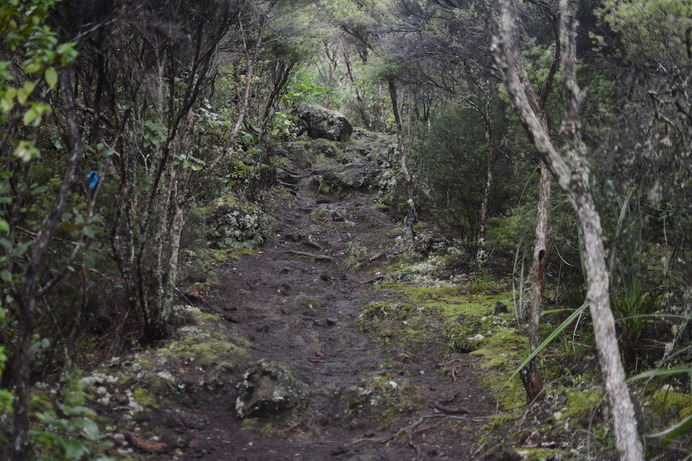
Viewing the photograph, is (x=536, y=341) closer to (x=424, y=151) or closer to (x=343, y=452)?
(x=343, y=452)

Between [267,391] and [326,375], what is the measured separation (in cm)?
127

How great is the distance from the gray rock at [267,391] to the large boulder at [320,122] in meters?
18.7

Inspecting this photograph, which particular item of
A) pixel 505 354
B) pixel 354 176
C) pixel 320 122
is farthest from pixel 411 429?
pixel 320 122

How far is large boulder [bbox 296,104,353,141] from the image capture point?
77.4 feet

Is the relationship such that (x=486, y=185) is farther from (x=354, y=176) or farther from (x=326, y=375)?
(x=354, y=176)

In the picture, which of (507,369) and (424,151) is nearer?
(507,369)

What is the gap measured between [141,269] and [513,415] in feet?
12.9

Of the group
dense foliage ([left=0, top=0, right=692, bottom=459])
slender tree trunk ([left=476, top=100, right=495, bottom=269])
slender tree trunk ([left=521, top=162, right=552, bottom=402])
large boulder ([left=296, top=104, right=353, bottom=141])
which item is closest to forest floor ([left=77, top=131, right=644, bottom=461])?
slender tree trunk ([left=521, top=162, right=552, bottom=402])

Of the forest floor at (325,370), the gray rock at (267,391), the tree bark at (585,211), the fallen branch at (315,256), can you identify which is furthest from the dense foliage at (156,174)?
the fallen branch at (315,256)

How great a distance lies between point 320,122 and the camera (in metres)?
23.8

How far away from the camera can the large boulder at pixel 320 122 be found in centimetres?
2358

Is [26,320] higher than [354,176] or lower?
lower

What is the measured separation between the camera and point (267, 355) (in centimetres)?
690

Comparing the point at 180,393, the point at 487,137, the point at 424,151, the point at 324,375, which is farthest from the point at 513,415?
the point at 424,151
